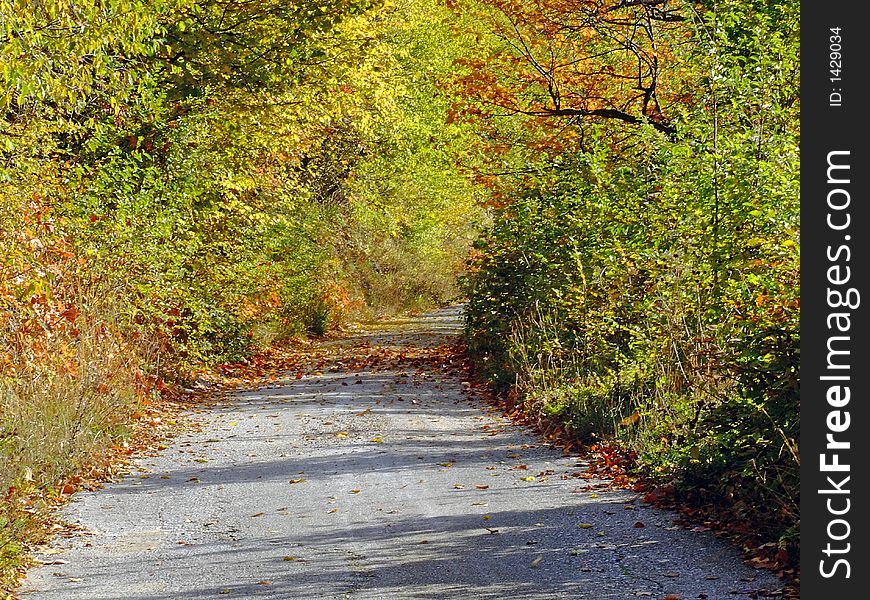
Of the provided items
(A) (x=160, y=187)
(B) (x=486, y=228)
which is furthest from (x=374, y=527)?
(B) (x=486, y=228)

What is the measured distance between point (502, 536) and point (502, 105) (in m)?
11.0

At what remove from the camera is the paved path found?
22.7ft

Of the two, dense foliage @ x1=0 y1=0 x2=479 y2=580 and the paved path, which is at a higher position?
dense foliage @ x1=0 y1=0 x2=479 y2=580

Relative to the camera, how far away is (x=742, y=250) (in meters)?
8.44

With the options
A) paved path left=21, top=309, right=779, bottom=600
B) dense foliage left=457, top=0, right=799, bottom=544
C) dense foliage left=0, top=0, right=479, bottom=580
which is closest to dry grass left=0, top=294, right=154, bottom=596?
dense foliage left=0, top=0, right=479, bottom=580

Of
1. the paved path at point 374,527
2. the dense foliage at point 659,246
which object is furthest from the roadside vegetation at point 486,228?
the paved path at point 374,527

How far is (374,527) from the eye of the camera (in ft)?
27.8

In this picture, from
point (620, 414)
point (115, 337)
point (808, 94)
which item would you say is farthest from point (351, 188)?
point (808, 94)

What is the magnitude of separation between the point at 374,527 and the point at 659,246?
4.39 metres

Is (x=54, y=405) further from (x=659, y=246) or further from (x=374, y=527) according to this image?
(x=659, y=246)

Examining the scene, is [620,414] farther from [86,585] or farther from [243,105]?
[243,105]

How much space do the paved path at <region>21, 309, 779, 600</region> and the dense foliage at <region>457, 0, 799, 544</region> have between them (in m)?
0.70

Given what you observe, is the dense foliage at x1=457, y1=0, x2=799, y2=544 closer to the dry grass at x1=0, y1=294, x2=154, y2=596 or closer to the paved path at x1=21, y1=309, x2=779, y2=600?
the paved path at x1=21, y1=309, x2=779, y2=600

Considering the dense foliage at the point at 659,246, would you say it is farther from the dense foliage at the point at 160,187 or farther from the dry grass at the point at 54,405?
the dry grass at the point at 54,405
